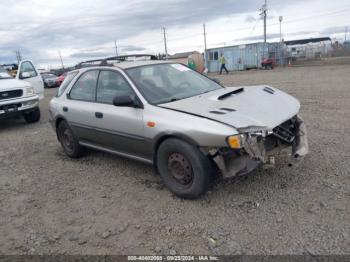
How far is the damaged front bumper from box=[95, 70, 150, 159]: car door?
42.5 inches

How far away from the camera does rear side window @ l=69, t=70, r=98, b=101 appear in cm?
489

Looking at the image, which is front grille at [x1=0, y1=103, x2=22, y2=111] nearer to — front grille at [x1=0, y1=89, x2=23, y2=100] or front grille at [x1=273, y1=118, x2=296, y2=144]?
front grille at [x1=0, y1=89, x2=23, y2=100]

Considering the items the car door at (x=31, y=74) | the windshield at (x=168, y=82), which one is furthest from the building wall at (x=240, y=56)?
the windshield at (x=168, y=82)

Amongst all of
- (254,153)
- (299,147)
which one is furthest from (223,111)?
(299,147)

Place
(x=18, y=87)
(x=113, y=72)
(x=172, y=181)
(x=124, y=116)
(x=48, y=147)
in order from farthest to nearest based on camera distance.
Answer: (x=18, y=87), (x=48, y=147), (x=113, y=72), (x=124, y=116), (x=172, y=181)

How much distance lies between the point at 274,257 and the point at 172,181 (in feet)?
4.98

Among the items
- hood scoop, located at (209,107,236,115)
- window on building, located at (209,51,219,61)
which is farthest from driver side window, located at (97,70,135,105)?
window on building, located at (209,51,219,61)

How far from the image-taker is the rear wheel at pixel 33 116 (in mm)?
9086

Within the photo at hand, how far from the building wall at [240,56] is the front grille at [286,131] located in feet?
99.8

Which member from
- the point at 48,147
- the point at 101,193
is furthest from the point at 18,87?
the point at 101,193

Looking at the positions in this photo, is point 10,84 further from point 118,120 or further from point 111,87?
point 118,120

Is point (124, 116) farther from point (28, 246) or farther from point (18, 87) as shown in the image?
point (18, 87)

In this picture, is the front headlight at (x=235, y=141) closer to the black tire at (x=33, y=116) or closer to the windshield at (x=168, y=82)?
the windshield at (x=168, y=82)

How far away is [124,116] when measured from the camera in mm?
4195
